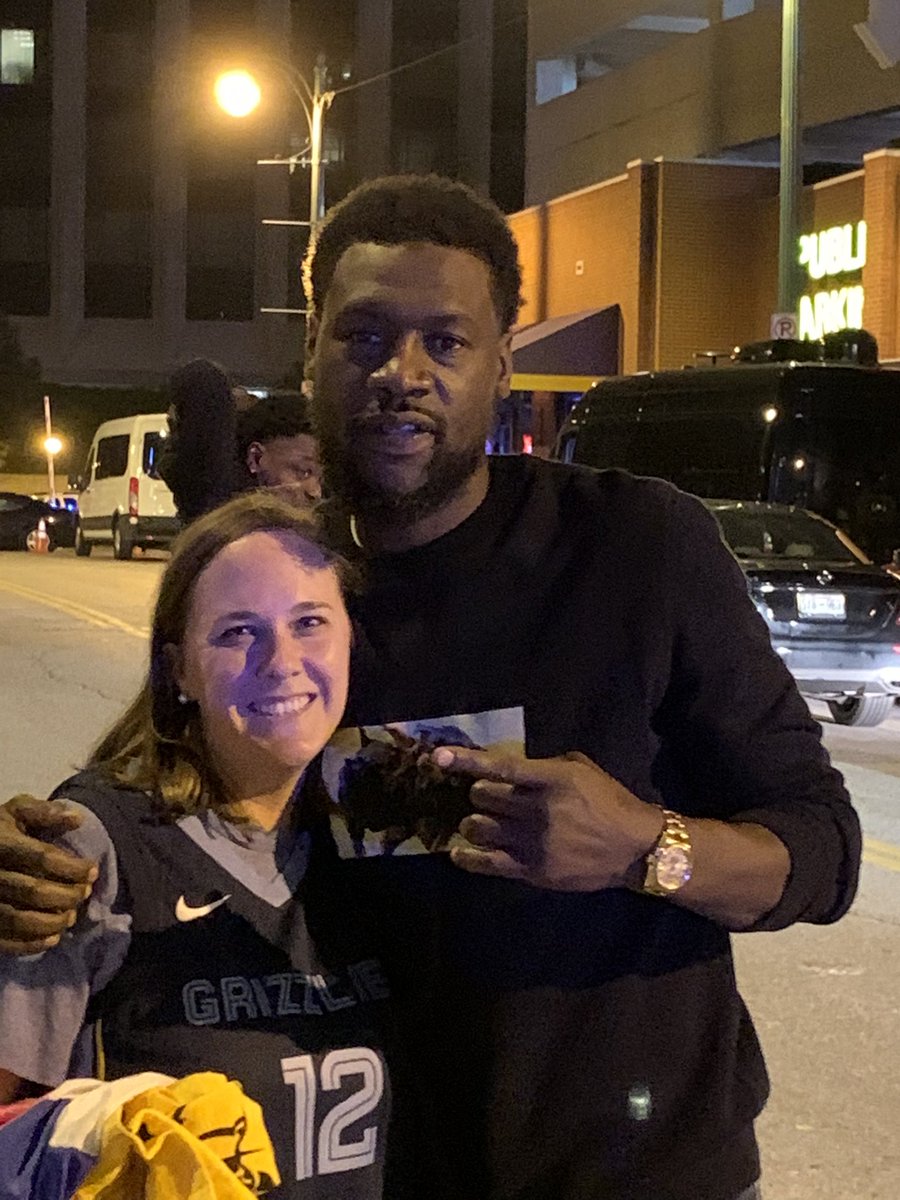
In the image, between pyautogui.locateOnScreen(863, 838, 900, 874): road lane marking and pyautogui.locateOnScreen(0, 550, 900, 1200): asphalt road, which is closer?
pyautogui.locateOnScreen(0, 550, 900, 1200): asphalt road

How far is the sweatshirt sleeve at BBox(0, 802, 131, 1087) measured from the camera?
172cm

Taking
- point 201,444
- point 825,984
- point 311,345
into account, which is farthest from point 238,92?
point 311,345

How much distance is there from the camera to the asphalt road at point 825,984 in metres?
4.51

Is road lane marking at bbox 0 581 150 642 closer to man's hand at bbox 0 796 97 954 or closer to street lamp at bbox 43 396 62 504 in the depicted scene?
street lamp at bbox 43 396 62 504

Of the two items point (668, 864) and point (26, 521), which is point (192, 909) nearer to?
point (668, 864)

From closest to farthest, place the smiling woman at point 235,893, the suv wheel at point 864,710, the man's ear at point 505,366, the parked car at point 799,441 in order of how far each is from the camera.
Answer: the smiling woman at point 235,893 → the man's ear at point 505,366 → the suv wheel at point 864,710 → the parked car at point 799,441

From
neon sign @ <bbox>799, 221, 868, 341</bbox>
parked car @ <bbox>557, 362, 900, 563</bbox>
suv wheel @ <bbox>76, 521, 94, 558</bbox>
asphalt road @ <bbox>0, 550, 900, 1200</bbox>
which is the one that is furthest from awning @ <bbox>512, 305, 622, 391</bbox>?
asphalt road @ <bbox>0, 550, 900, 1200</bbox>

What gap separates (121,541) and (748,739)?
26334 mm

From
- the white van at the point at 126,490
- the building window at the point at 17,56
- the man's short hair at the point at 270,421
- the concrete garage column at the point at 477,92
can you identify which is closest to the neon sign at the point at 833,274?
the white van at the point at 126,490

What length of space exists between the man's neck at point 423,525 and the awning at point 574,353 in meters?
24.8

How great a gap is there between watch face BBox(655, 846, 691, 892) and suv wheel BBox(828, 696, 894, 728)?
35.5 feet

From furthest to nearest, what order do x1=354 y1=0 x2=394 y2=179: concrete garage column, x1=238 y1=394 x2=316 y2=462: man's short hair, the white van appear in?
x1=354 y1=0 x2=394 y2=179: concrete garage column < the white van < x1=238 y1=394 x2=316 y2=462: man's short hair

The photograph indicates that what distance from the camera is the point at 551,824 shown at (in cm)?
164

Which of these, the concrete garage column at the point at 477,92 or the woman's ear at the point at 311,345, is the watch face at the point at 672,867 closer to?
the woman's ear at the point at 311,345
